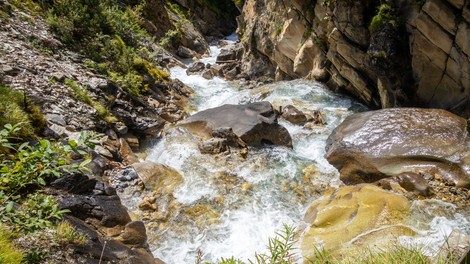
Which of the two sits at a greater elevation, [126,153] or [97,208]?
[97,208]

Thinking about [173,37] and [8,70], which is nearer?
[8,70]

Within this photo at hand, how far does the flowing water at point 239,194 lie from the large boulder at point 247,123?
41 centimetres

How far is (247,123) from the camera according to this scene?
1009 centimetres

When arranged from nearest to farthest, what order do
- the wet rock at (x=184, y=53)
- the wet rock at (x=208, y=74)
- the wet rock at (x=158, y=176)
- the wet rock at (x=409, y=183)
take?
the wet rock at (x=409, y=183)
the wet rock at (x=158, y=176)
the wet rock at (x=208, y=74)
the wet rock at (x=184, y=53)

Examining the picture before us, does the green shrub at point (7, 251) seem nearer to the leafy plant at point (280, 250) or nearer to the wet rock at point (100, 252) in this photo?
the wet rock at point (100, 252)

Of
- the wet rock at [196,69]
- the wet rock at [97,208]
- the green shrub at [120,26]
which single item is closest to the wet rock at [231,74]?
the wet rock at [196,69]

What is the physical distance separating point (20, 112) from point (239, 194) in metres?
5.40

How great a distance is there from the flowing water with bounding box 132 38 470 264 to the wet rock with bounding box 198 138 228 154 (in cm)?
21

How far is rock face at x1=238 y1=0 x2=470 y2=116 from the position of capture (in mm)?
8906

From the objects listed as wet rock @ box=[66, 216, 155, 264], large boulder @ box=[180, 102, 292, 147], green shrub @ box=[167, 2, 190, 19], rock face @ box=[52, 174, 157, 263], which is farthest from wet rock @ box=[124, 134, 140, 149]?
green shrub @ box=[167, 2, 190, 19]

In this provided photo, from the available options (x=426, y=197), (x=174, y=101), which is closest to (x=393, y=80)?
(x=426, y=197)

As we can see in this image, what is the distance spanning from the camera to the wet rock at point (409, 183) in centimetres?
659

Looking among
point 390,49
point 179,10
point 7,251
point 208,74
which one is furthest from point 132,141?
point 179,10

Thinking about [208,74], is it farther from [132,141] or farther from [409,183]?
[409,183]
